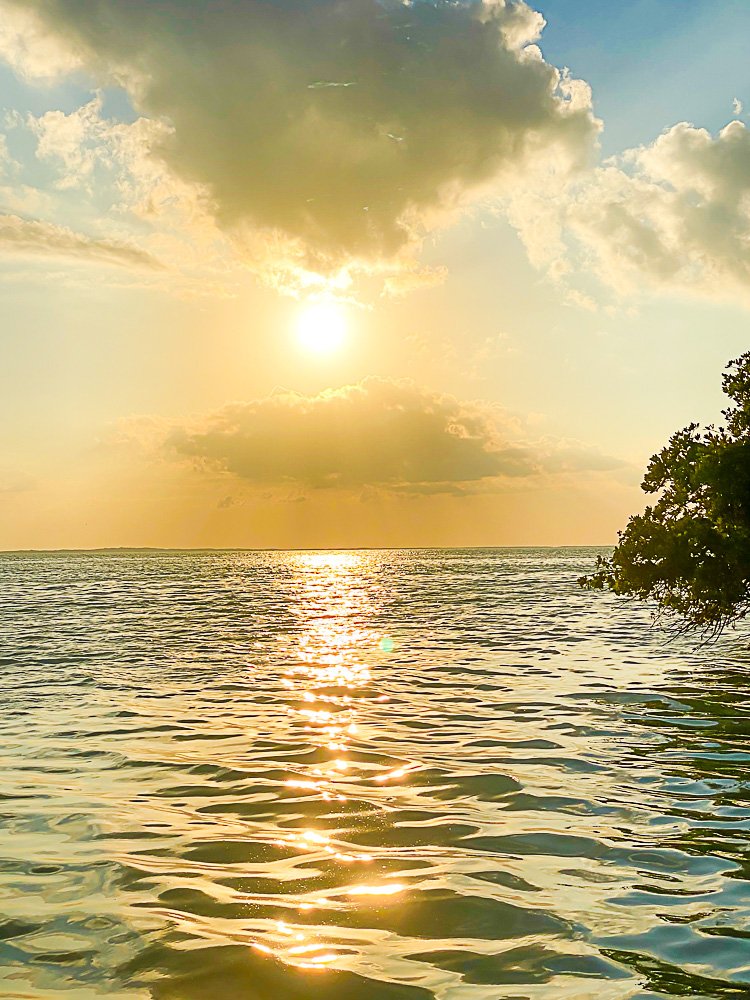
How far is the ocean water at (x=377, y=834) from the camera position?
23.3 feet

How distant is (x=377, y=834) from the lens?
10672 mm

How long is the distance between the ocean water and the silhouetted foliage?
251 centimetres

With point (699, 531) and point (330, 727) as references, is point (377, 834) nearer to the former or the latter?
point (330, 727)

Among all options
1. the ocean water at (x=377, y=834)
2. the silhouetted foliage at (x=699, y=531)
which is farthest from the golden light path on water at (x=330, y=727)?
the silhouetted foliage at (x=699, y=531)

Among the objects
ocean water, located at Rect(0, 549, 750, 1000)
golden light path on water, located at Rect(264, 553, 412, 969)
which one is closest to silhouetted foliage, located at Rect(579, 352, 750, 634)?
ocean water, located at Rect(0, 549, 750, 1000)

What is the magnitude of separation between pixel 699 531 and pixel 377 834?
1759cm

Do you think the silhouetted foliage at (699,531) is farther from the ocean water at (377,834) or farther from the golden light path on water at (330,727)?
the golden light path on water at (330,727)

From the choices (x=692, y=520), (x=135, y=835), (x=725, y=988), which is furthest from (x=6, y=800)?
(x=692, y=520)

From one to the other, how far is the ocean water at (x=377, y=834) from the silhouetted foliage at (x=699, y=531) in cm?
251

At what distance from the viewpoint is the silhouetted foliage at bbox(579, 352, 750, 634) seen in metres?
24.5

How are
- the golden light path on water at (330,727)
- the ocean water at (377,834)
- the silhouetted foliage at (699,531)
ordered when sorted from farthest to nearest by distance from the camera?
the silhouetted foliage at (699,531) → the golden light path on water at (330,727) → the ocean water at (377,834)

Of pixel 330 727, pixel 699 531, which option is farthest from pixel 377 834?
pixel 699 531

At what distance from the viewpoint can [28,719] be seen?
18844 millimetres

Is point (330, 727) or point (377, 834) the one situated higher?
point (377, 834)
